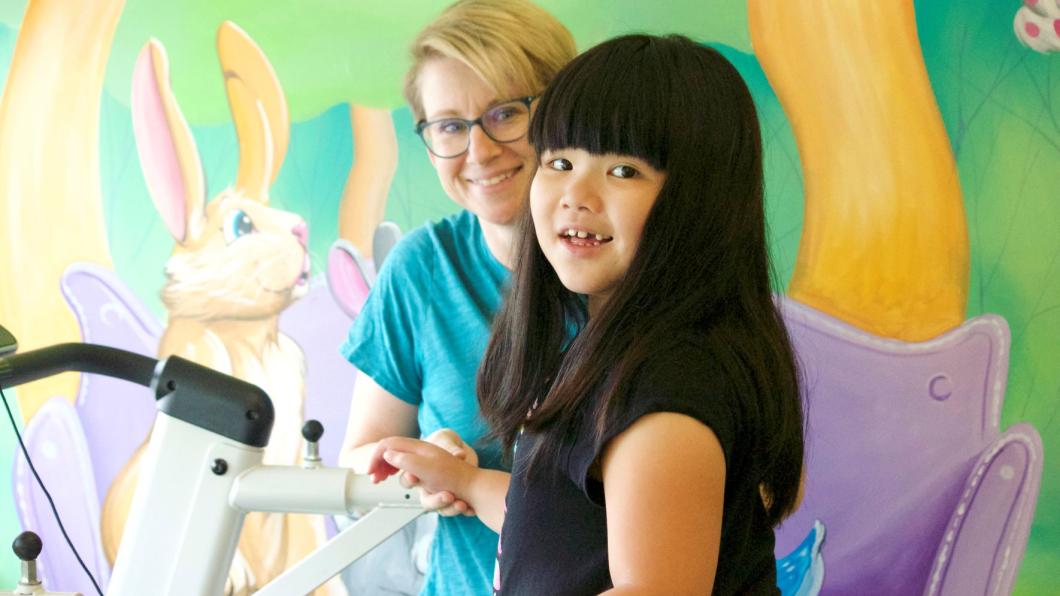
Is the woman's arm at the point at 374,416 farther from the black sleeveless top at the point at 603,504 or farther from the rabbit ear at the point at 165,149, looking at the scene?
the rabbit ear at the point at 165,149

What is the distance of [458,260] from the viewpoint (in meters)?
1.66

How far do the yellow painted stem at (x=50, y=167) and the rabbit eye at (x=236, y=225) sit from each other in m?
0.33

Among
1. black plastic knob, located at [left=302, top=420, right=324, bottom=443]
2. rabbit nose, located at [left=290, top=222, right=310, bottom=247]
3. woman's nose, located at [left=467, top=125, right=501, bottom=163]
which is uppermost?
woman's nose, located at [left=467, top=125, right=501, bottom=163]

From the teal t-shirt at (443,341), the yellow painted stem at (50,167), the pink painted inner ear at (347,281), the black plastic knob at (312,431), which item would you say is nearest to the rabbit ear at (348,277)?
the pink painted inner ear at (347,281)

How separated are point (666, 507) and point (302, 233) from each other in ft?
6.40

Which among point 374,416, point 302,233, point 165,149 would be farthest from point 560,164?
point 165,149

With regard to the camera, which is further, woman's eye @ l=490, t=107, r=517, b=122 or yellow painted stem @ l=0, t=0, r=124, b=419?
yellow painted stem @ l=0, t=0, r=124, b=419

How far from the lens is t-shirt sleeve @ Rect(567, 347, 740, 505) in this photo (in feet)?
3.05

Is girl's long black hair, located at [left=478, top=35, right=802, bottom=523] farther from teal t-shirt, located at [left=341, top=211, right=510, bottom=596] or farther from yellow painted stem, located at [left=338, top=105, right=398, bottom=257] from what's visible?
yellow painted stem, located at [left=338, top=105, right=398, bottom=257]

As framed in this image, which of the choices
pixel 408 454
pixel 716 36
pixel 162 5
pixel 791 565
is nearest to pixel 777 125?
pixel 716 36

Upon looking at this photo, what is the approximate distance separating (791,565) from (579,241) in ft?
5.02

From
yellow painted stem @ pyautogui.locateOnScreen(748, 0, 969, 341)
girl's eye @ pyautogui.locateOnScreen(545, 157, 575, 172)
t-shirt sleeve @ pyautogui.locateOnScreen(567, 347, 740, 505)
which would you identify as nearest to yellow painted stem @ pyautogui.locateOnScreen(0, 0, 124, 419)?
yellow painted stem @ pyautogui.locateOnScreen(748, 0, 969, 341)

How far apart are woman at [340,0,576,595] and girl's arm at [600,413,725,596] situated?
23.0 inches

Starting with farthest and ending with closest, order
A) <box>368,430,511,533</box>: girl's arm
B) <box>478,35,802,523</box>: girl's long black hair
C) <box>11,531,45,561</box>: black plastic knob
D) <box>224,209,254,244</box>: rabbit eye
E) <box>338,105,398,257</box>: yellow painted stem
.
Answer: <box>224,209,254,244</box>: rabbit eye < <box>338,105,398,257</box>: yellow painted stem < <box>368,430,511,533</box>: girl's arm < <box>11,531,45,561</box>: black plastic knob < <box>478,35,802,523</box>: girl's long black hair
